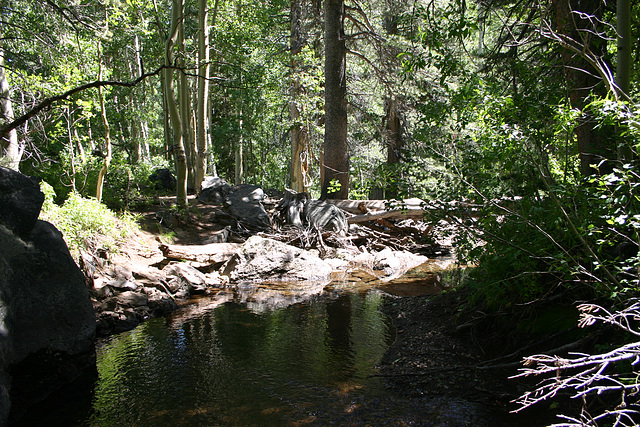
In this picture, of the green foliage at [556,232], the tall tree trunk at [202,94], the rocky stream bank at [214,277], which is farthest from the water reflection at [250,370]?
the tall tree trunk at [202,94]

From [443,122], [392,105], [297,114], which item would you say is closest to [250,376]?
[443,122]

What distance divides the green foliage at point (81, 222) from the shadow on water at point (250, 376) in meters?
2.28

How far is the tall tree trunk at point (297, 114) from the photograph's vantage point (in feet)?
53.2

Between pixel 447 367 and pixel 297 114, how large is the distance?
47.5 feet

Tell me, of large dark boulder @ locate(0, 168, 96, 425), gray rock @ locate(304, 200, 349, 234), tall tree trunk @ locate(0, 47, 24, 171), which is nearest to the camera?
large dark boulder @ locate(0, 168, 96, 425)

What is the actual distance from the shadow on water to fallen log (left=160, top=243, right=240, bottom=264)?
2.57 meters

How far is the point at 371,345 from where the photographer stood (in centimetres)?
606

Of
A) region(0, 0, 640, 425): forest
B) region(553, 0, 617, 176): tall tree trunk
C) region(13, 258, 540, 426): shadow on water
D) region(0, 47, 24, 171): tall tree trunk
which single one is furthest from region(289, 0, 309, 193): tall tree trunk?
region(553, 0, 617, 176): tall tree trunk

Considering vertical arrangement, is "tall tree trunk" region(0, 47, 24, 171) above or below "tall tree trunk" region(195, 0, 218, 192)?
below

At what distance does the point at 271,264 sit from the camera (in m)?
→ 10.8

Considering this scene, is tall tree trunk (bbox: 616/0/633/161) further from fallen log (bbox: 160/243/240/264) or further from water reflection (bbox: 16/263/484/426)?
fallen log (bbox: 160/243/240/264)

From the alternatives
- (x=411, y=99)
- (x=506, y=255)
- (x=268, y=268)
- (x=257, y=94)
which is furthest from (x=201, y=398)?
(x=257, y=94)

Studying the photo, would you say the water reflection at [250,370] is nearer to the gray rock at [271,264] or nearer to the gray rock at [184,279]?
the gray rock at [184,279]

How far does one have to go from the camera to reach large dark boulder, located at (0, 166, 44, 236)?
5.09 meters
